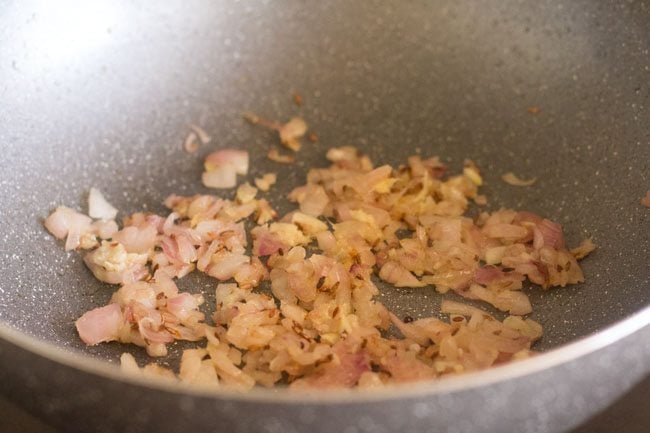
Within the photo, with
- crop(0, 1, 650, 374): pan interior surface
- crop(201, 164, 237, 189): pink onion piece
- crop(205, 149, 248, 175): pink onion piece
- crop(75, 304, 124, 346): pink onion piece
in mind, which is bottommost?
crop(75, 304, 124, 346): pink onion piece

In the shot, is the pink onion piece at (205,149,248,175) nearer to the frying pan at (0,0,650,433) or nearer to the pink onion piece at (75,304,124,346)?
the frying pan at (0,0,650,433)

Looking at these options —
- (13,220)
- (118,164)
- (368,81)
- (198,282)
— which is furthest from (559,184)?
(13,220)

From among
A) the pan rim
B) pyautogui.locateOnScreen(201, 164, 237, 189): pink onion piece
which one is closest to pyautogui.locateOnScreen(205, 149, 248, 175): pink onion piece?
pyautogui.locateOnScreen(201, 164, 237, 189): pink onion piece

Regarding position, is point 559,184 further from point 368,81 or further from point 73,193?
point 73,193

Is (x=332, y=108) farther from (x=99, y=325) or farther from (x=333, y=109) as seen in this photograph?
(x=99, y=325)

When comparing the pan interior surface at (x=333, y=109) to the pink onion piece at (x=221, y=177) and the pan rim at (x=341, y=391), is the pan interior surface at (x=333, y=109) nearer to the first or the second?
the pink onion piece at (x=221, y=177)

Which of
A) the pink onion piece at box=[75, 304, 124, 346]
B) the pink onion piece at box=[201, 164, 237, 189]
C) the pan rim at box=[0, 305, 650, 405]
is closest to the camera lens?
the pan rim at box=[0, 305, 650, 405]

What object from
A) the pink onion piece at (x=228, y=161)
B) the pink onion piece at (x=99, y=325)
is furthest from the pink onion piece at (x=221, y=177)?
the pink onion piece at (x=99, y=325)

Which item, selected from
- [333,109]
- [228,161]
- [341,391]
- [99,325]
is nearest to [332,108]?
[333,109]

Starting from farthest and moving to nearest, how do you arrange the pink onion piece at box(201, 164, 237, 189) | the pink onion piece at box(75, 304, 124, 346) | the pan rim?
the pink onion piece at box(201, 164, 237, 189) → the pink onion piece at box(75, 304, 124, 346) → the pan rim

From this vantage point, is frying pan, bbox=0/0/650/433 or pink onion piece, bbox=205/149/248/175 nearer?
frying pan, bbox=0/0/650/433
